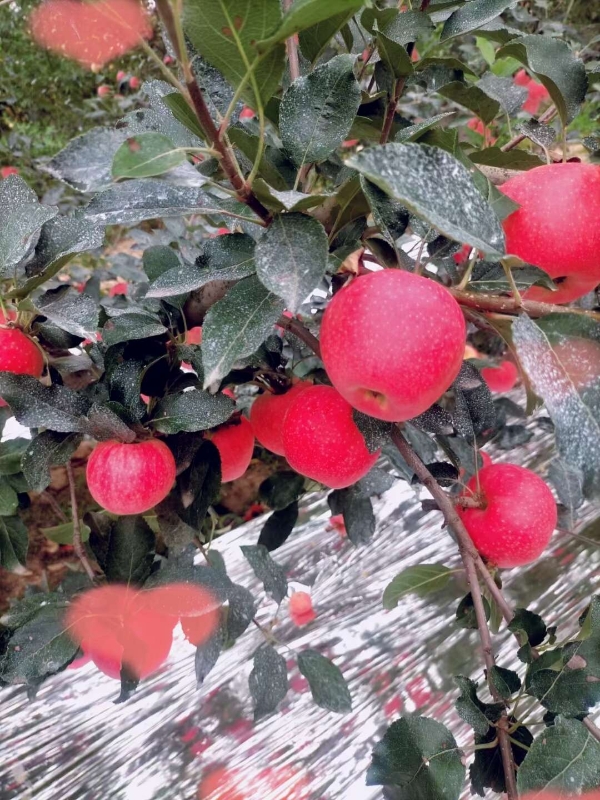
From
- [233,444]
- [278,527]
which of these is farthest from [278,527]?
[233,444]

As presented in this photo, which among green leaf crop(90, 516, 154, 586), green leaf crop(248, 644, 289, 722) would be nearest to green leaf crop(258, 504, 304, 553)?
green leaf crop(248, 644, 289, 722)

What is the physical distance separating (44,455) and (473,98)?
0.57 m

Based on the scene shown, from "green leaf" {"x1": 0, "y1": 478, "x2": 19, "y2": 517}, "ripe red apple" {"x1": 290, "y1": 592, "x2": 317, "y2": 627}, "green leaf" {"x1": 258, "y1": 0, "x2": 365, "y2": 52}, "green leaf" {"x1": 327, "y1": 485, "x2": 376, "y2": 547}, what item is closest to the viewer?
"green leaf" {"x1": 258, "y1": 0, "x2": 365, "y2": 52}

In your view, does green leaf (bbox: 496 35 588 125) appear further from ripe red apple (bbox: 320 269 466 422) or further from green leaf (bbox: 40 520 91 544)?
green leaf (bbox: 40 520 91 544)

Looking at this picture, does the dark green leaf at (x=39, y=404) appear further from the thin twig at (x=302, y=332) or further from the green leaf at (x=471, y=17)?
the green leaf at (x=471, y=17)

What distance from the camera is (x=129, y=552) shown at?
2.16 feet

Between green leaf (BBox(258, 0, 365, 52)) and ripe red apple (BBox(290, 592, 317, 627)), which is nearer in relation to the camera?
green leaf (BBox(258, 0, 365, 52))

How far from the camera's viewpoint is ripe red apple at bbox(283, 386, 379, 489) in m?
0.52

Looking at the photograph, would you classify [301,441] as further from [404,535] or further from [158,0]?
[404,535]

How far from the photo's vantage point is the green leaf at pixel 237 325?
1.27ft

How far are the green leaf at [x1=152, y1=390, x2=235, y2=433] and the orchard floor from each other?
0.59 metres

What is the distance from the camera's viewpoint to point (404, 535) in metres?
1.23

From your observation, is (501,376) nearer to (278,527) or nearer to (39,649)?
(278,527)

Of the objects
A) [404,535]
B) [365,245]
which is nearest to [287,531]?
[404,535]
